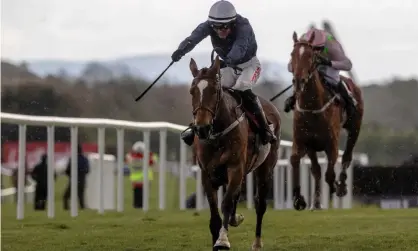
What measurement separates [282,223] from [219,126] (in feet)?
12.0

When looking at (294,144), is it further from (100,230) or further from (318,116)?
(100,230)

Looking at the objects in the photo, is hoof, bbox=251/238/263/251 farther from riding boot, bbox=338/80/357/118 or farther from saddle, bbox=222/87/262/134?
riding boot, bbox=338/80/357/118

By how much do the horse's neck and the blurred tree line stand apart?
13.7 ft

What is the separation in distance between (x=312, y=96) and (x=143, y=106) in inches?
494

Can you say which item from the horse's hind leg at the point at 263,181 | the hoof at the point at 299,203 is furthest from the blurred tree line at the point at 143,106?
the horse's hind leg at the point at 263,181

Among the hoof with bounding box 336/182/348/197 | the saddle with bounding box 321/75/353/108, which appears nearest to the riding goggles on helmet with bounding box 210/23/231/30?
the saddle with bounding box 321/75/353/108

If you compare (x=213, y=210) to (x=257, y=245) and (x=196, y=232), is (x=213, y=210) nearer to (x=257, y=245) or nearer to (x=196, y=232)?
(x=257, y=245)

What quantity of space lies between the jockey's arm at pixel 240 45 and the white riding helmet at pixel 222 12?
162 mm

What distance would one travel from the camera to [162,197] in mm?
17047

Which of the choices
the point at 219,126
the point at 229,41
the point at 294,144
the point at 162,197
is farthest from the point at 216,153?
the point at 162,197

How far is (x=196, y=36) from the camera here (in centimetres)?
984

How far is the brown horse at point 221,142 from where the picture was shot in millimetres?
8812

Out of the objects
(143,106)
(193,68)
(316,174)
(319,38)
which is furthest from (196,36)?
(143,106)

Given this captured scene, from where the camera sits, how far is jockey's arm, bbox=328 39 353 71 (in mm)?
14492
